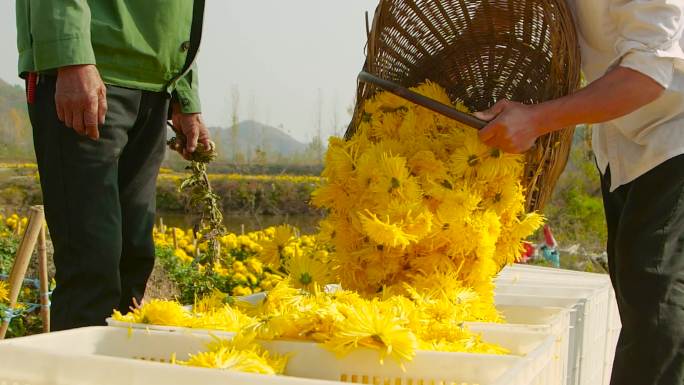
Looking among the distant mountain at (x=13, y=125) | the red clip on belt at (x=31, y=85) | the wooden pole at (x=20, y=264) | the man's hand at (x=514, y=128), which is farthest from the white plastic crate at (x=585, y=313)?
the distant mountain at (x=13, y=125)

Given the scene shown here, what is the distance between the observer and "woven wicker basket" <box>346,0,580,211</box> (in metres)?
2.33

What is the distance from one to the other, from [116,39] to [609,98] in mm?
1321

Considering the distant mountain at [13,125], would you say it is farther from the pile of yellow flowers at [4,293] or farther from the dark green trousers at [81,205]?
the dark green trousers at [81,205]

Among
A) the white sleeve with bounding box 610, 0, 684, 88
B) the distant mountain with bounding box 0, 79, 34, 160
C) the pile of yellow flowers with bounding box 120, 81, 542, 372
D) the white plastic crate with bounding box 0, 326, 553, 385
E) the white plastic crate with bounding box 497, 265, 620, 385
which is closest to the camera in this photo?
the white plastic crate with bounding box 0, 326, 553, 385

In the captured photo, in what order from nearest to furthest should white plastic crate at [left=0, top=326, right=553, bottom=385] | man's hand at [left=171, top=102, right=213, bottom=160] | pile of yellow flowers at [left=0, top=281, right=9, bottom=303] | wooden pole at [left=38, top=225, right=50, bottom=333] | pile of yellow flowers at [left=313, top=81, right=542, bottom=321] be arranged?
white plastic crate at [left=0, top=326, right=553, bottom=385]
pile of yellow flowers at [left=313, top=81, right=542, bottom=321]
man's hand at [left=171, top=102, right=213, bottom=160]
pile of yellow flowers at [left=0, top=281, right=9, bottom=303]
wooden pole at [left=38, top=225, right=50, bottom=333]

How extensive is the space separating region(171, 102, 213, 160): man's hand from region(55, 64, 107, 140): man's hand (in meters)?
0.54

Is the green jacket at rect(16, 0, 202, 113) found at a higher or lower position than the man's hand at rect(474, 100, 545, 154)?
higher

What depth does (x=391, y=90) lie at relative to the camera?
2.20 metres

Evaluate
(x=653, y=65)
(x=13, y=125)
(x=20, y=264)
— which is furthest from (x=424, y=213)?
(x=13, y=125)

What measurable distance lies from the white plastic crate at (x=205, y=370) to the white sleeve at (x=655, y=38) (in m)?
0.75

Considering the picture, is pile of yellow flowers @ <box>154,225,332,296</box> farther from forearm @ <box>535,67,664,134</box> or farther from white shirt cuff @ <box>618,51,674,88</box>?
white shirt cuff @ <box>618,51,674,88</box>

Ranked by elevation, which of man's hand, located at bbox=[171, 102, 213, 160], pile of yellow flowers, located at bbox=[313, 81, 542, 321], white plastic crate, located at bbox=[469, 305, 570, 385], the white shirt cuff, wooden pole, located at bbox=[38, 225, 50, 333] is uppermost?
the white shirt cuff

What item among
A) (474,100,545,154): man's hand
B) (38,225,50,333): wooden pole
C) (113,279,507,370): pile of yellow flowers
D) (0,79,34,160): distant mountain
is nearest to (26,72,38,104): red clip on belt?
(113,279,507,370): pile of yellow flowers

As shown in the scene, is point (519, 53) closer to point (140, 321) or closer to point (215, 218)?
point (215, 218)
